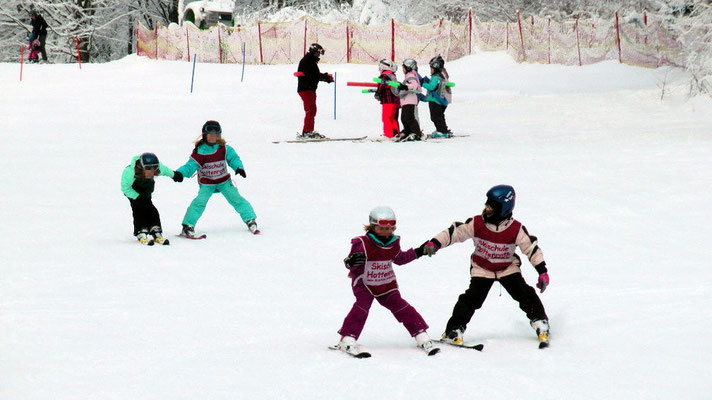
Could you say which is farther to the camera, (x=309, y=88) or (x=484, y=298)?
(x=309, y=88)

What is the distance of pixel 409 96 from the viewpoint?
16578 mm

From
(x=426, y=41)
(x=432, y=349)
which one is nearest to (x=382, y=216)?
(x=432, y=349)

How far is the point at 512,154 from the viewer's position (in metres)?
14.9

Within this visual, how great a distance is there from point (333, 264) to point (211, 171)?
2.13 meters

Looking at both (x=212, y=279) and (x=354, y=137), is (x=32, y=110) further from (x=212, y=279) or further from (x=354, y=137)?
(x=212, y=279)

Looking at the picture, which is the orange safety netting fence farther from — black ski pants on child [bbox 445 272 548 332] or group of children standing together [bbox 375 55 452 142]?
black ski pants on child [bbox 445 272 548 332]

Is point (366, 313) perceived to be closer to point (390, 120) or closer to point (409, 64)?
point (409, 64)

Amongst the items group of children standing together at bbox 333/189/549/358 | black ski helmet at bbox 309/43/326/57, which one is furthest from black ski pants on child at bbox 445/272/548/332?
black ski helmet at bbox 309/43/326/57

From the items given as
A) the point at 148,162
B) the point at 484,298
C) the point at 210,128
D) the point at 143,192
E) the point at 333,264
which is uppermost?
the point at 210,128

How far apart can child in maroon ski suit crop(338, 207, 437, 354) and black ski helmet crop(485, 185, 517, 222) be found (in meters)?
0.64

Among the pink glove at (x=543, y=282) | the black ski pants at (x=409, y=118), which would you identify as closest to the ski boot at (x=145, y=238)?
the pink glove at (x=543, y=282)

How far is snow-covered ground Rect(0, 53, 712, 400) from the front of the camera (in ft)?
17.7

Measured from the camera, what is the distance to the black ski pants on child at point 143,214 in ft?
30.5

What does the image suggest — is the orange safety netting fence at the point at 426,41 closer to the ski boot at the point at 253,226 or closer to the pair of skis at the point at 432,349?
the ski boot at the point at 253,226
